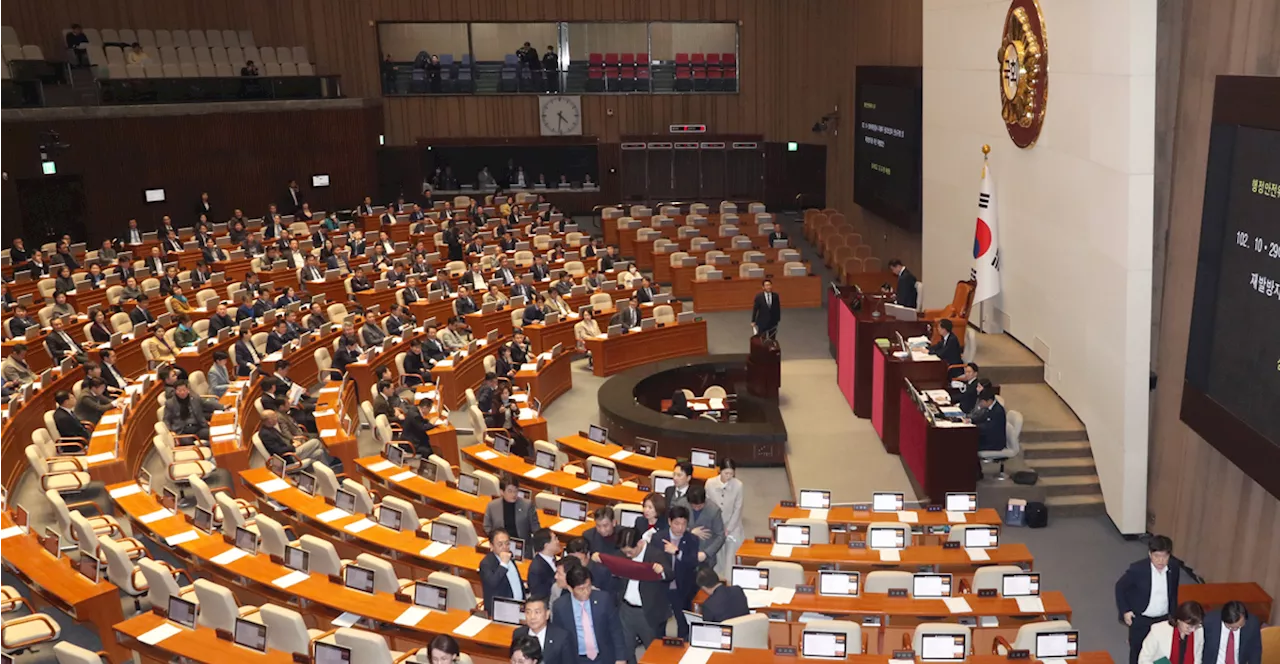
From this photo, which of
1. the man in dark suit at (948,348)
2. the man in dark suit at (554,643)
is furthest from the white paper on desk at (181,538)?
the man in dark suit at (948,348)

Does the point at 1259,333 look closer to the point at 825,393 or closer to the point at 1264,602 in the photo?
the point at 1264,602

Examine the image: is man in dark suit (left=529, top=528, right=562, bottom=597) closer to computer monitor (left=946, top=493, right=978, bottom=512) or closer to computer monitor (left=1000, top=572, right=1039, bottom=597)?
computer monitor (left=1000, top=572, right=1039, bottom=597)

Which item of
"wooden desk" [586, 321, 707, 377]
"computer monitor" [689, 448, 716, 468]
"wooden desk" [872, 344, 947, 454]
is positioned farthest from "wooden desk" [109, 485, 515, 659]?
"wooden desk" [586, 321, 707, 377]

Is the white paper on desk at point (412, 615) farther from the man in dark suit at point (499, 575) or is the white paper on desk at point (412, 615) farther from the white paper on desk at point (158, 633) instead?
the white paper on desk at point (158, 633)

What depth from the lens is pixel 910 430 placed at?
514 inches

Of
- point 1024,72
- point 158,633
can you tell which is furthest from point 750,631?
point 1024,72

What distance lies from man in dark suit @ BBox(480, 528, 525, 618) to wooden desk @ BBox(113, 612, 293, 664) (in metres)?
1.40

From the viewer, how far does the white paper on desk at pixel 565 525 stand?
10297 mm

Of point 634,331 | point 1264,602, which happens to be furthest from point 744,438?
point 1264,602

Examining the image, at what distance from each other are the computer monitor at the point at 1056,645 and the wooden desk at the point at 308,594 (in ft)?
11.5

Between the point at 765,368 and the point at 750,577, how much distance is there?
23.9 ft

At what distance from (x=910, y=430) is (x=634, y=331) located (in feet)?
21.6

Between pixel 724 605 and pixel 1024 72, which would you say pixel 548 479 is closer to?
pixel 724 605

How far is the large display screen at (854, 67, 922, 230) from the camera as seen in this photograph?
2084cm
